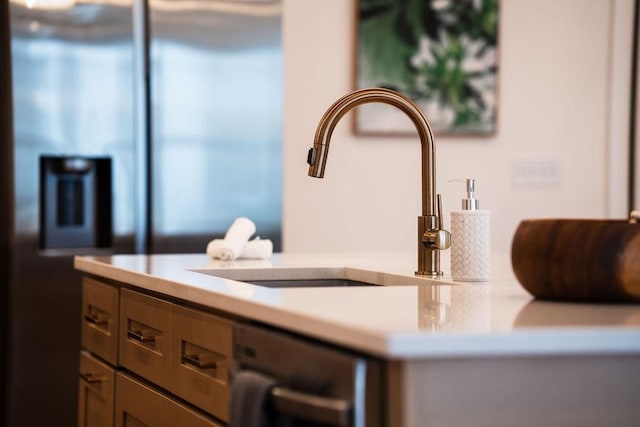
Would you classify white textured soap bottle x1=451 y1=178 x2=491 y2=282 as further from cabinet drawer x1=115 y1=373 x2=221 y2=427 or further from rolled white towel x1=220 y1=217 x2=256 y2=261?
rolled white towel x1=220 y1=217 x2=256 y2=261

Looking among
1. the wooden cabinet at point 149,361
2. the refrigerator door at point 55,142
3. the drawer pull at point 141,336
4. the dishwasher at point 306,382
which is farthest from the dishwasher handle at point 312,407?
the refrigerator door at point 55,142

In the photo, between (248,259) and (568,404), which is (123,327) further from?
(568,404)

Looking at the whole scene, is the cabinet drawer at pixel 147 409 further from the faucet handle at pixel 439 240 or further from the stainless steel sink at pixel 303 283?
the faucet handle at pixel 439 240

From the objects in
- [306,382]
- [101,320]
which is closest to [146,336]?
[101,320]

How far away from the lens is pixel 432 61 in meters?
4.49

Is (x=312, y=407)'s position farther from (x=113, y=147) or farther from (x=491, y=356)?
(x=113, y=147)

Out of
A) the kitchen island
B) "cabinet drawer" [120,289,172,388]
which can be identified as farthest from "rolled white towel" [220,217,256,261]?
the kitchen island

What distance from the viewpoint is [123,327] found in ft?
7.72

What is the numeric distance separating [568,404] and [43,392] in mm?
2618

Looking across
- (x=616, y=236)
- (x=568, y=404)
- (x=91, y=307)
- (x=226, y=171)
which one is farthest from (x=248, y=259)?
(x=568, y=404)

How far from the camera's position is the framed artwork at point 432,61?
14.4 feet

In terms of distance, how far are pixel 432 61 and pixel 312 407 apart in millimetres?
3378

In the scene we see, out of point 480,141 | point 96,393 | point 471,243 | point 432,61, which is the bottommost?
point 96,393

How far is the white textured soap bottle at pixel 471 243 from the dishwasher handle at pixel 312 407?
695 millimetres
